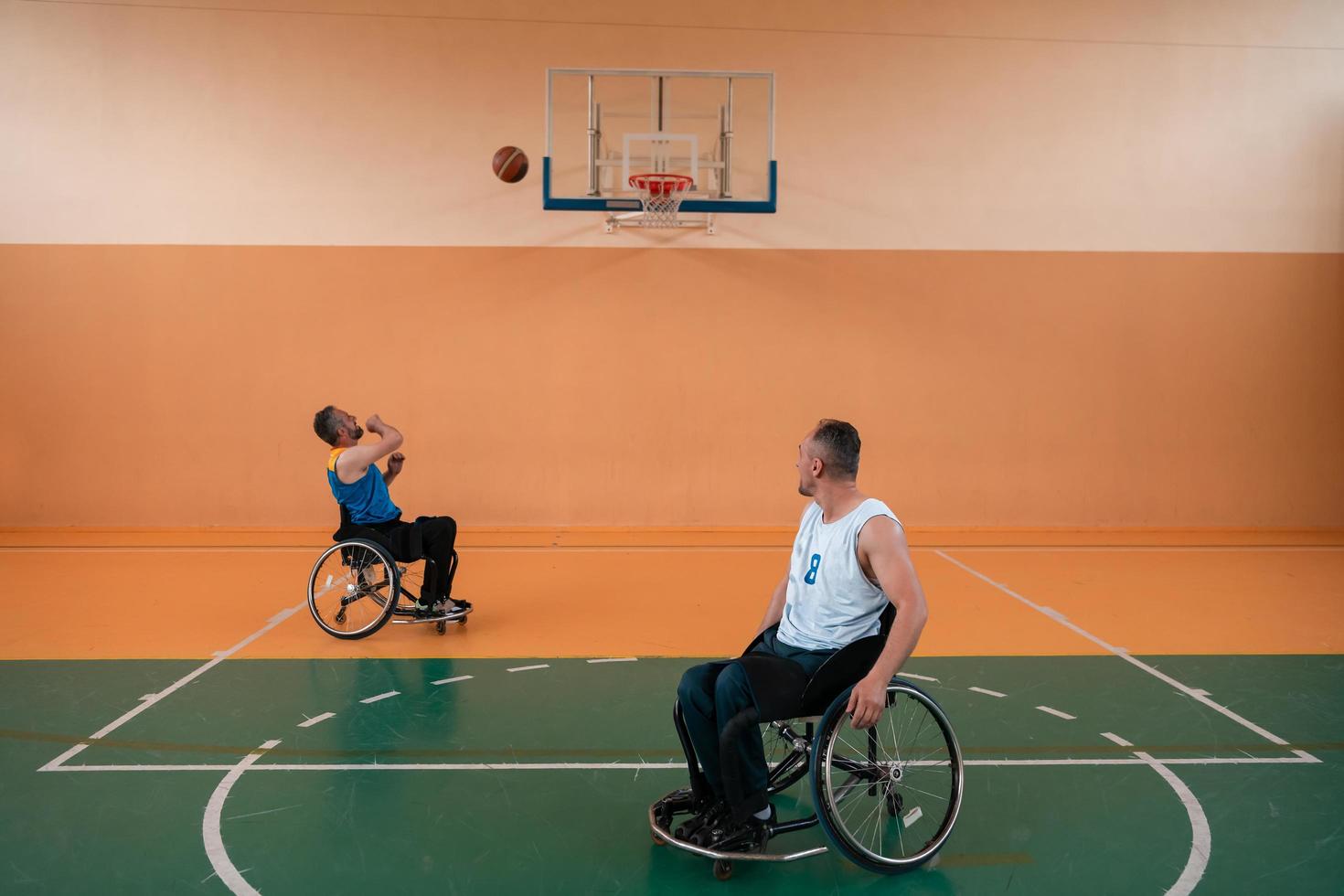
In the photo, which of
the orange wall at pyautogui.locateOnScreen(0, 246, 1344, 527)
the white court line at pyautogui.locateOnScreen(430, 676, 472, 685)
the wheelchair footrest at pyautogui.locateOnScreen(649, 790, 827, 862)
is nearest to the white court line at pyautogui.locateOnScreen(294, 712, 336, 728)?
the white court line at pyautogui.locateOnScreen(430, 676, 472, 685)

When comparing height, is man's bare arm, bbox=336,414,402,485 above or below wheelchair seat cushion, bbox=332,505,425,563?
above

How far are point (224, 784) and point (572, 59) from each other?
6.83 meters

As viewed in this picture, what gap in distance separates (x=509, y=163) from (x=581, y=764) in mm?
5557

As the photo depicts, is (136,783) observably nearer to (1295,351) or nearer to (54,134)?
(54,134)

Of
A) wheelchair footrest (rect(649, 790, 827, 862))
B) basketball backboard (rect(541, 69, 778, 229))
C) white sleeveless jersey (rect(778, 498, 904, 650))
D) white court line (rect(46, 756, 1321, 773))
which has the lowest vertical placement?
white court line (rect(46, 756, 1321, 773))

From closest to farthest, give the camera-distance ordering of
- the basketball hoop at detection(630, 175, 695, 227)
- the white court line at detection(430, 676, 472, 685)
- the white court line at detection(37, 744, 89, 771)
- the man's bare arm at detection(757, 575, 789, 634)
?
the man's bare arm at detection(757, 575, 789, 634) → the white court line at detection(37, 744, 89, 771) → the white court line at detection(430, 676, 472, 685) → the basketball hoop at detection(630, 175, 695, 227)

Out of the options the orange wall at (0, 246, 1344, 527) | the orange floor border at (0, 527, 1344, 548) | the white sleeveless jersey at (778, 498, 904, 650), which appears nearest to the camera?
the white sleeveless jersey at (778, 498, 904, 650)

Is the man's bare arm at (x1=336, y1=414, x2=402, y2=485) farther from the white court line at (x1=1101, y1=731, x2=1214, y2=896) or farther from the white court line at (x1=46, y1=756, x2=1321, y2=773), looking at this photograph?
the white court line at (x1=1101, y1=731, x2=1214, y2=896)

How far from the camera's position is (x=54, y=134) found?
27.8ft

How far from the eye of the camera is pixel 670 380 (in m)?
8.86

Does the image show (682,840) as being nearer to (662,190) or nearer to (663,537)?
(663,537)

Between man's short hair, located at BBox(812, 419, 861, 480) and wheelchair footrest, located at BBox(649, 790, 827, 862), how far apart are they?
3.34 ft

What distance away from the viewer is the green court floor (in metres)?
2.83

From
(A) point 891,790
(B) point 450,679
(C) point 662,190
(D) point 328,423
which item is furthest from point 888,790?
(C) point 662,190
